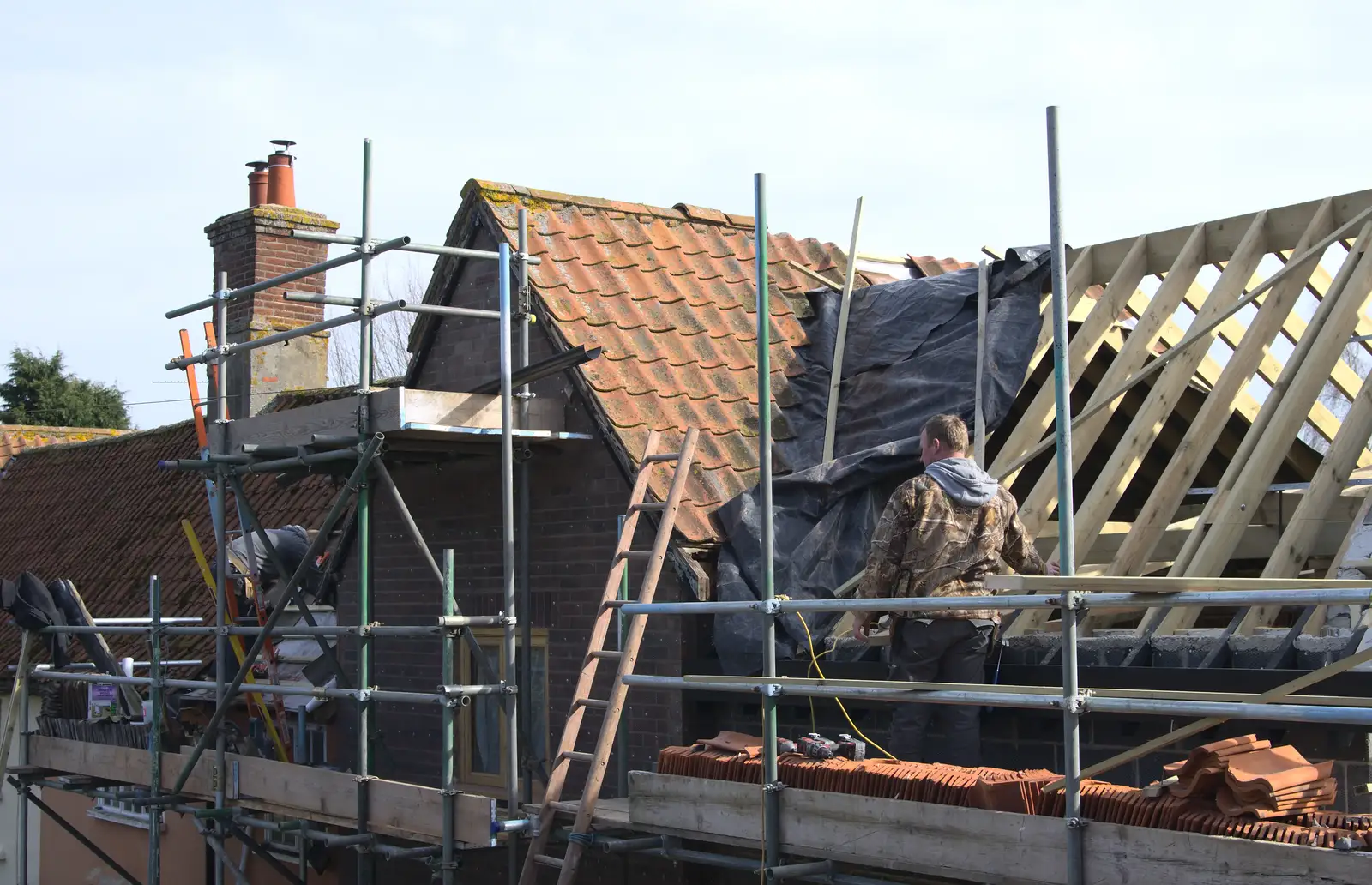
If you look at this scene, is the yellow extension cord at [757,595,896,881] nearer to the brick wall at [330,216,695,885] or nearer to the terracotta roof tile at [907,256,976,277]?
the brick wall at [330,216,695,885]

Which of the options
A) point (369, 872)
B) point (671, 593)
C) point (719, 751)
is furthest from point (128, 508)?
point (719, 751)

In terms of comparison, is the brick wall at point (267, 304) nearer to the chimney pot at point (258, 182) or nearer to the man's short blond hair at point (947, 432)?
the chimney pot at point (258, 182)

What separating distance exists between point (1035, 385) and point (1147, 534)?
2419 mm

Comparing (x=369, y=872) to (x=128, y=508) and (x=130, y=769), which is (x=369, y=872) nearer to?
(x=130, y=769)

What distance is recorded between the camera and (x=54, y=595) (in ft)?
42.4

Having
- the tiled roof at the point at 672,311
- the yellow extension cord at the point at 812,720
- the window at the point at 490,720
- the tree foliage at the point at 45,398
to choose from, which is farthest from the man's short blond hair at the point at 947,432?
the tree foliage at the point at 45,398

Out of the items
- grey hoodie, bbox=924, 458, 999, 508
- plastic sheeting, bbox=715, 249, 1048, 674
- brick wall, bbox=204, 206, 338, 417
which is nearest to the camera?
grey hoodie, bbox=924, 458, 999, 508

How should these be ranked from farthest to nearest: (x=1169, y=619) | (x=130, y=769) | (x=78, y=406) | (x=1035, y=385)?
1. (x=78, y=406)
2. (x=130, y=769)
3. (x=1035, y=385)
4. (x=1169, y=619)

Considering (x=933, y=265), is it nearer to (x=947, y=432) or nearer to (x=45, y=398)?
(x=947, y=432)

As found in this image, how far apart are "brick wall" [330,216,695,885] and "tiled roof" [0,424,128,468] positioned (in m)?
15.8

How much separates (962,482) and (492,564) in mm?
4307

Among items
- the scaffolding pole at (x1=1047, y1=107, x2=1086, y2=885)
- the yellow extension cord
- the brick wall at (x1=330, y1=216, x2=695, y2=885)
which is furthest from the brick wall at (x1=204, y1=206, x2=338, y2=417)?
the scaffolding pole at (x1=1047, y1=107, x2=1086, y2=885)

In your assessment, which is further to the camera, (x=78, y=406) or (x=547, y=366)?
(x=78, y=406)

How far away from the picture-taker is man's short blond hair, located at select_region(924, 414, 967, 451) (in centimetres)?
714
